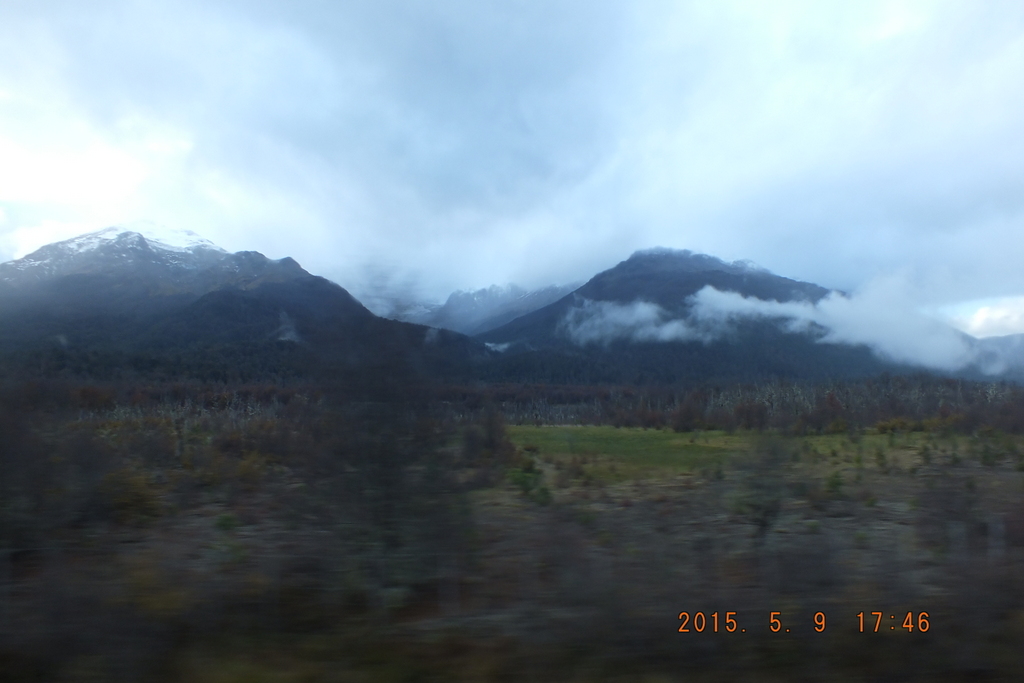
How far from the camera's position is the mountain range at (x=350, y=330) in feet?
25.1

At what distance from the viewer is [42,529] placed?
22.8ft

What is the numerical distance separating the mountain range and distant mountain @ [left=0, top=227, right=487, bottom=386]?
4cm

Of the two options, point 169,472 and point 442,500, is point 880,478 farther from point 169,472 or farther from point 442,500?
point 169,472

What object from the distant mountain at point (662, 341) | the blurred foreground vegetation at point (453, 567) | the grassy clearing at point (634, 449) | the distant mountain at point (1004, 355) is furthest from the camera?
the distant mountain at point (662, 341)

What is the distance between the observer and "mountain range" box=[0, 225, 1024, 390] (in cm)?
766

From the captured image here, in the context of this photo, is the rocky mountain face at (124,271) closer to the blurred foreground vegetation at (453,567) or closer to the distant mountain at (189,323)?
the distant mountain at (189,323)

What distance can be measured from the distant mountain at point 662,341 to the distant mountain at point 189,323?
26.6 metres

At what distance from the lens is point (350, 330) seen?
725 cm

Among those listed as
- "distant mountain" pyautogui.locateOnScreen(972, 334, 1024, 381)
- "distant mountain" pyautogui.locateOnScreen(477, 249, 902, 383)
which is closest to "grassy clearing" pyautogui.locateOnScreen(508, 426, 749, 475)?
Result: "distant mountain" pyautogui.locateOnScreen(477, 249, 902, 383)

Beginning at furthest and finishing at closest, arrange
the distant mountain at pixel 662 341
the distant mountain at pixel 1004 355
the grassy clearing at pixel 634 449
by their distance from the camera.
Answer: the distant mountain at pixel 662 341, the distant mountain at pixel 1004 355, the grassy clearing at pixel 634 449
